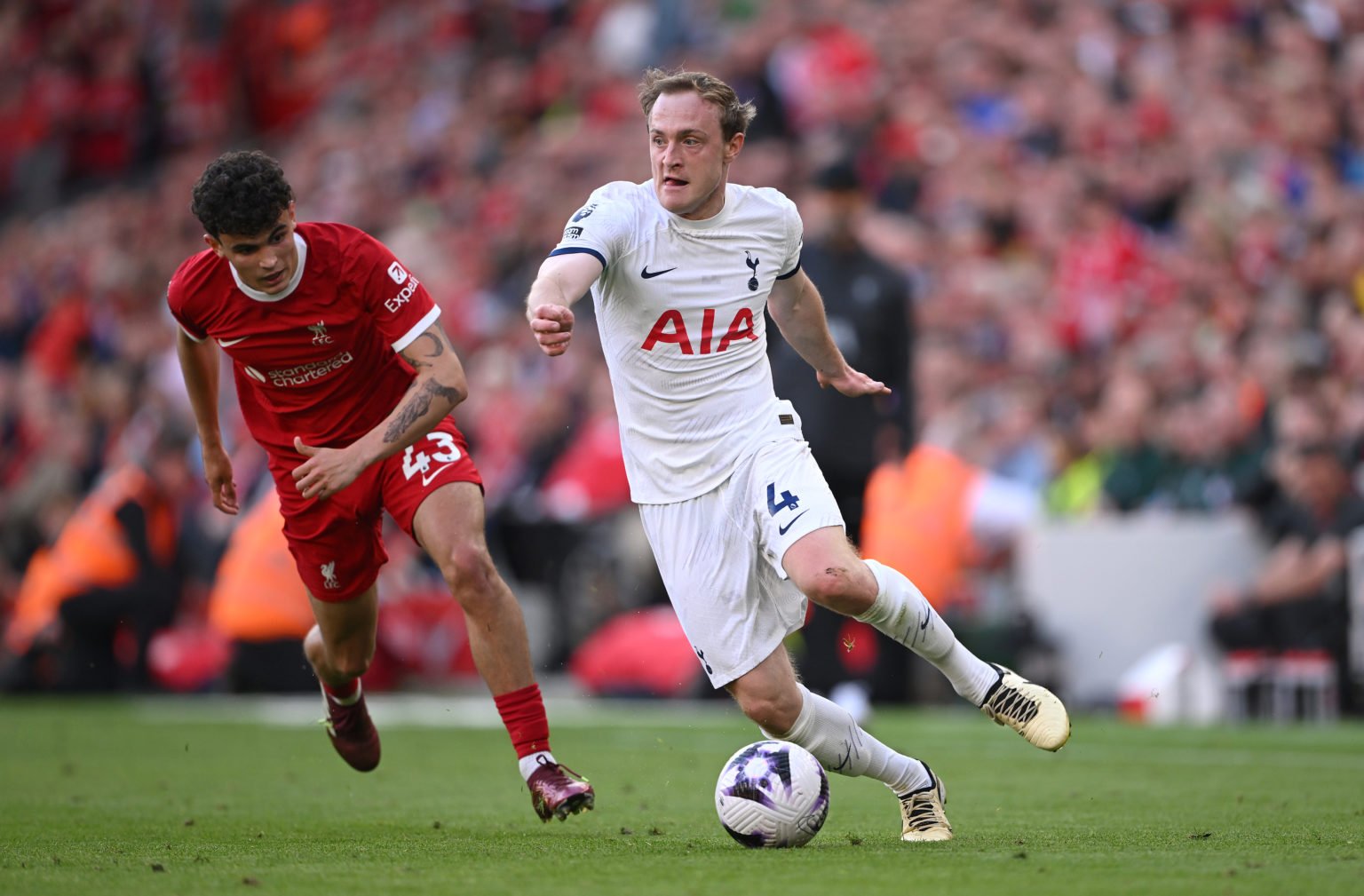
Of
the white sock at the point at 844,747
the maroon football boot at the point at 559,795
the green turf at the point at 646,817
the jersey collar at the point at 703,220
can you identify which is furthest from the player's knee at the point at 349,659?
the jersey collar at the point at 703,220

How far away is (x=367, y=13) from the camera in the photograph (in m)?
27.7

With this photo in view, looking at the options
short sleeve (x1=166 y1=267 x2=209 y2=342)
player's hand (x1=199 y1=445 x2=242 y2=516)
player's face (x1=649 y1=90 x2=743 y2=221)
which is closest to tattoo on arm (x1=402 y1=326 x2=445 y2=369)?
short sleeve (x1=166 y1=267 x2=209 y2=342)

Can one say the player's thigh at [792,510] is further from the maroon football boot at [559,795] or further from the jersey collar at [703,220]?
the maroon football boot at [559,795]

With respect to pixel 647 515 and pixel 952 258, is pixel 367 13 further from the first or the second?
pixel 647 515

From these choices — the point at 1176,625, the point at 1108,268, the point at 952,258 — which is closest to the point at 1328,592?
the point at 1176,625

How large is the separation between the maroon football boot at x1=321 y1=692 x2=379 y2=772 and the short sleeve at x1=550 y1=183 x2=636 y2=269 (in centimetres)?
253

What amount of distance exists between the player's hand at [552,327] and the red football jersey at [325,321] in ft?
4.19

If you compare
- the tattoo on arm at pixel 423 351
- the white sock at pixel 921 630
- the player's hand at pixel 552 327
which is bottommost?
the white sock at pixel 921 630

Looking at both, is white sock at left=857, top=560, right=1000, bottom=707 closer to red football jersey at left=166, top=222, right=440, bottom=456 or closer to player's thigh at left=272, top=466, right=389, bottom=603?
red football jersey at left=166, top=222, right=440, bottom=456

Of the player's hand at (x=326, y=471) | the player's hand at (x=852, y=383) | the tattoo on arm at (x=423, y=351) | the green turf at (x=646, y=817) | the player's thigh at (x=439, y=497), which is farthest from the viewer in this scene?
the player's hand at (x=852, y=383)

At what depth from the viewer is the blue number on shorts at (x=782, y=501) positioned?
623 centimetres

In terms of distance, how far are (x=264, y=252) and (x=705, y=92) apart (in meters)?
1.58

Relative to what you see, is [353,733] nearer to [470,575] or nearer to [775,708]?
[470,575]

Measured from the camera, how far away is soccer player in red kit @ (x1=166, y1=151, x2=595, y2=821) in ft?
21.4
